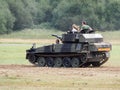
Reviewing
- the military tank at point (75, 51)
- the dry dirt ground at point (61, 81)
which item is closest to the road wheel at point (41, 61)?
the military tank at point (75, 51)

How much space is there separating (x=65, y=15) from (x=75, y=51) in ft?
217

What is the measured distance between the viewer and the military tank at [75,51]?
3712 cm

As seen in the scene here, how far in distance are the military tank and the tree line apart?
60543 millimetres

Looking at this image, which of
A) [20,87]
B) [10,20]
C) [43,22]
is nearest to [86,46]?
[20,87]

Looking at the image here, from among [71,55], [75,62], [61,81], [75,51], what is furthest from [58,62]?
[61,81]

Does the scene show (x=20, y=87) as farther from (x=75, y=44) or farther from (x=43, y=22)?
(x=43, y=22)

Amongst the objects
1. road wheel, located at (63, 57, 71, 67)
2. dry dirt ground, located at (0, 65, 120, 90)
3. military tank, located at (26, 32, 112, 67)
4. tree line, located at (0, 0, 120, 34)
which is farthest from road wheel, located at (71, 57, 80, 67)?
tree line, located at (0, 0, 120, 34)

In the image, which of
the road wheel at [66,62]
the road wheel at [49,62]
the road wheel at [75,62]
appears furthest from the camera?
the road wheel at [49,62]

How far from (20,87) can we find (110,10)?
81569 millimetres

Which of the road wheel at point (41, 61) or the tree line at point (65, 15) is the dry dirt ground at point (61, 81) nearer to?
the road wheel at point (41, 61)

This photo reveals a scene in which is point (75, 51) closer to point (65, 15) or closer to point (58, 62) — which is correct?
point (58, 62)

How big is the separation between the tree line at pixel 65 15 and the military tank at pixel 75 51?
199ft

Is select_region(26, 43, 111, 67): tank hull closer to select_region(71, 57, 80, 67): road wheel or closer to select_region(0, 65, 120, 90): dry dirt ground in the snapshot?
select_region(71, 57, 80, 67): road wheel

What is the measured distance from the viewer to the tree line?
10081 centimetres
